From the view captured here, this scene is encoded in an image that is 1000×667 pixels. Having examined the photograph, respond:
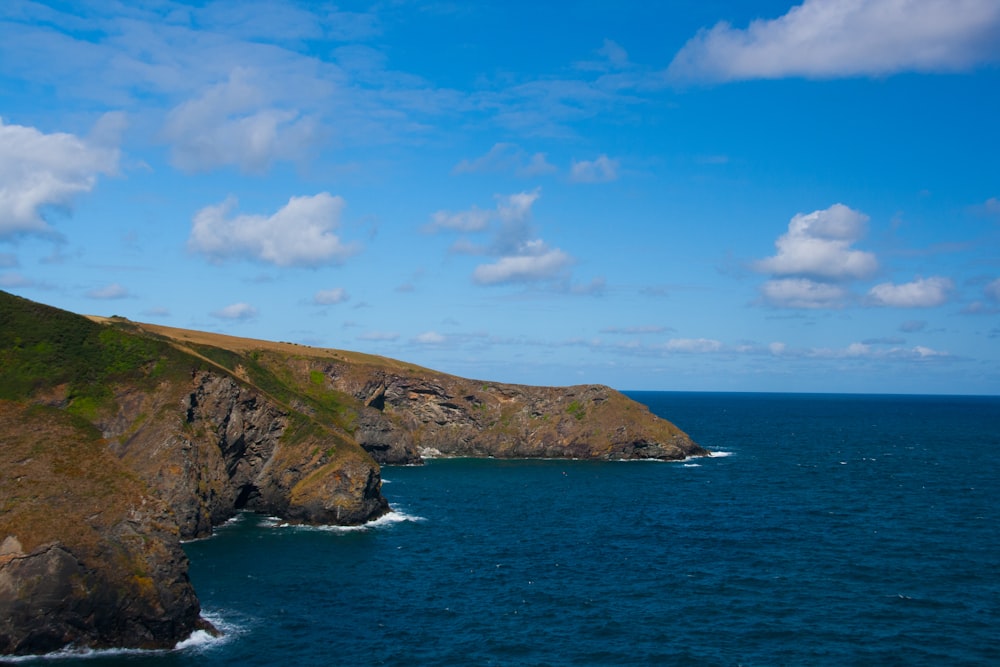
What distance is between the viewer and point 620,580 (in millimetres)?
69250

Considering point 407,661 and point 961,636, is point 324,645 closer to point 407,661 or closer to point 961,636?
point 407,661

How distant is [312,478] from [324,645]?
141 feet

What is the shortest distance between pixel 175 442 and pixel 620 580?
52715mm

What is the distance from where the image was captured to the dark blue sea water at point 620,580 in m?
52.7

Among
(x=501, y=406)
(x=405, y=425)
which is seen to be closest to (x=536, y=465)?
(x=501, y=406)

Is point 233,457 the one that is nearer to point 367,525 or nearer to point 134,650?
point 367,525

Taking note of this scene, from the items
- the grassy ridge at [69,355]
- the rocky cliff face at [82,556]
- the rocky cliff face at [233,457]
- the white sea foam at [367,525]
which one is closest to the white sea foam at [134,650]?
the rocky cliff face at [82,556]

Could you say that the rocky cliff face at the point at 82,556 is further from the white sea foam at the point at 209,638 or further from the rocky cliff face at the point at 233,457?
the rocky cliff face at the point at 233,457

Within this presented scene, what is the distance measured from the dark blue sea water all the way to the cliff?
4.37m

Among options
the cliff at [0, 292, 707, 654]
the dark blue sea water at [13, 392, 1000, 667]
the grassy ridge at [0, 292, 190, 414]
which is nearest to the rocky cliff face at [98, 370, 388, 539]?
the cliff at [0, 292, 707, 654]

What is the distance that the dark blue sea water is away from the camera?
173 ft

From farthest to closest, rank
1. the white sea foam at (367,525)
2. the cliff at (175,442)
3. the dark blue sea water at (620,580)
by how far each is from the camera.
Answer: the white sea foam at (367,525) < the dark blue sea water at (620,580) < the cliff at (175,442)

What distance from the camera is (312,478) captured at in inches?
3703

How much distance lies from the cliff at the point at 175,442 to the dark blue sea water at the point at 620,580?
437cm
